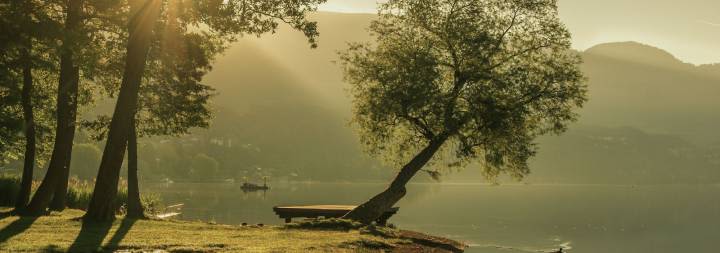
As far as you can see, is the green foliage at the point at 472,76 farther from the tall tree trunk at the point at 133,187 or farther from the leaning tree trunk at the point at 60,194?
the leaning tree trunk at the point at 60,194

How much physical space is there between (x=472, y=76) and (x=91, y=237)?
2083 cm

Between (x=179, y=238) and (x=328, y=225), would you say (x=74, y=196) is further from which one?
(x=179, y=238)

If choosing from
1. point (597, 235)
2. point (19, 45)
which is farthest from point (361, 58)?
point (597, 235)

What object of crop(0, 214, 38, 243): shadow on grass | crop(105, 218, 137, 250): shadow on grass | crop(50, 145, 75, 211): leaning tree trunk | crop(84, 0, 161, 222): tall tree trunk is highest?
crop(84, 0, 161, 222): tall tree trunk

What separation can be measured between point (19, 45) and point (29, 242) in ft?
37.4

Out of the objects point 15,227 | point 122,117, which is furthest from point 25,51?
point 15,227

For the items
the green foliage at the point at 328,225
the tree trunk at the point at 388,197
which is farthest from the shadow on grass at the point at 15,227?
the tree trunk at the point at 388,197

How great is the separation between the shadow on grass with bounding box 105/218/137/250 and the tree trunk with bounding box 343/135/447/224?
1138 cm

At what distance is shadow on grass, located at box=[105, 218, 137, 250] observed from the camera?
19.2m

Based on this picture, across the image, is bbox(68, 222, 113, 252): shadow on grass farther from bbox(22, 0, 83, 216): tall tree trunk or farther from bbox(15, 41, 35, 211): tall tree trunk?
bbox(15, 41, 35, 211): tall tree trunk

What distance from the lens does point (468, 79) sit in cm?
3450

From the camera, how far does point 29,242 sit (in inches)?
733


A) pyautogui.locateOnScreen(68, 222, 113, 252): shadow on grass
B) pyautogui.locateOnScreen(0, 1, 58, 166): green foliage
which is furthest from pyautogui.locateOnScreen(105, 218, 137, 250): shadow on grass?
pyautogui.locateOnScreen(0, 1, 58, 166): green foliage

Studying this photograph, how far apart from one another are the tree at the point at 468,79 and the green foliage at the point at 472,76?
0.06m
